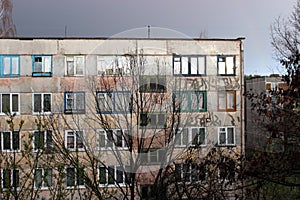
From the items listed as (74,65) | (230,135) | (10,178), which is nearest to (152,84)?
(10,178)

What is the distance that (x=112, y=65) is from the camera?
278 inches

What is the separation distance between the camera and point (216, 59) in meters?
10.8

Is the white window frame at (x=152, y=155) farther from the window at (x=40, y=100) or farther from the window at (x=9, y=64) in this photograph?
the window at (x=9, y=64)

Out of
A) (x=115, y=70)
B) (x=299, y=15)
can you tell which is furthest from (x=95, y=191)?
(x=299, y=15)

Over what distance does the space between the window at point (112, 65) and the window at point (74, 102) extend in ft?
2.25

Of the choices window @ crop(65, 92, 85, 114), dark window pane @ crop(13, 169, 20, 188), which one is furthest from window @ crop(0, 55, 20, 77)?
dark window pane @ crop(13, 169, 20, 188)

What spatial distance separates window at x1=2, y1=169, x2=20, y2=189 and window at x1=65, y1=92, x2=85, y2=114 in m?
5.31

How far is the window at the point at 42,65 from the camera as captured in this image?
34.4 ft

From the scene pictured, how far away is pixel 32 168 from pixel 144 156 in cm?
334

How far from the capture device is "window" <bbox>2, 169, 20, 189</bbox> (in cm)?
218

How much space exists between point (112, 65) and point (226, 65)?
458 centimetres

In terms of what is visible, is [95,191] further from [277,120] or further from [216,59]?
[216,59]

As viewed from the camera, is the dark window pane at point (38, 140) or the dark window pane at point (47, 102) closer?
the dark window pane at point (38, 140)

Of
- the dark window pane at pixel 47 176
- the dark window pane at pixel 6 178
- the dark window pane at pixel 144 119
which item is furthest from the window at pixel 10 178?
the dark window pane at pixel 144 119
